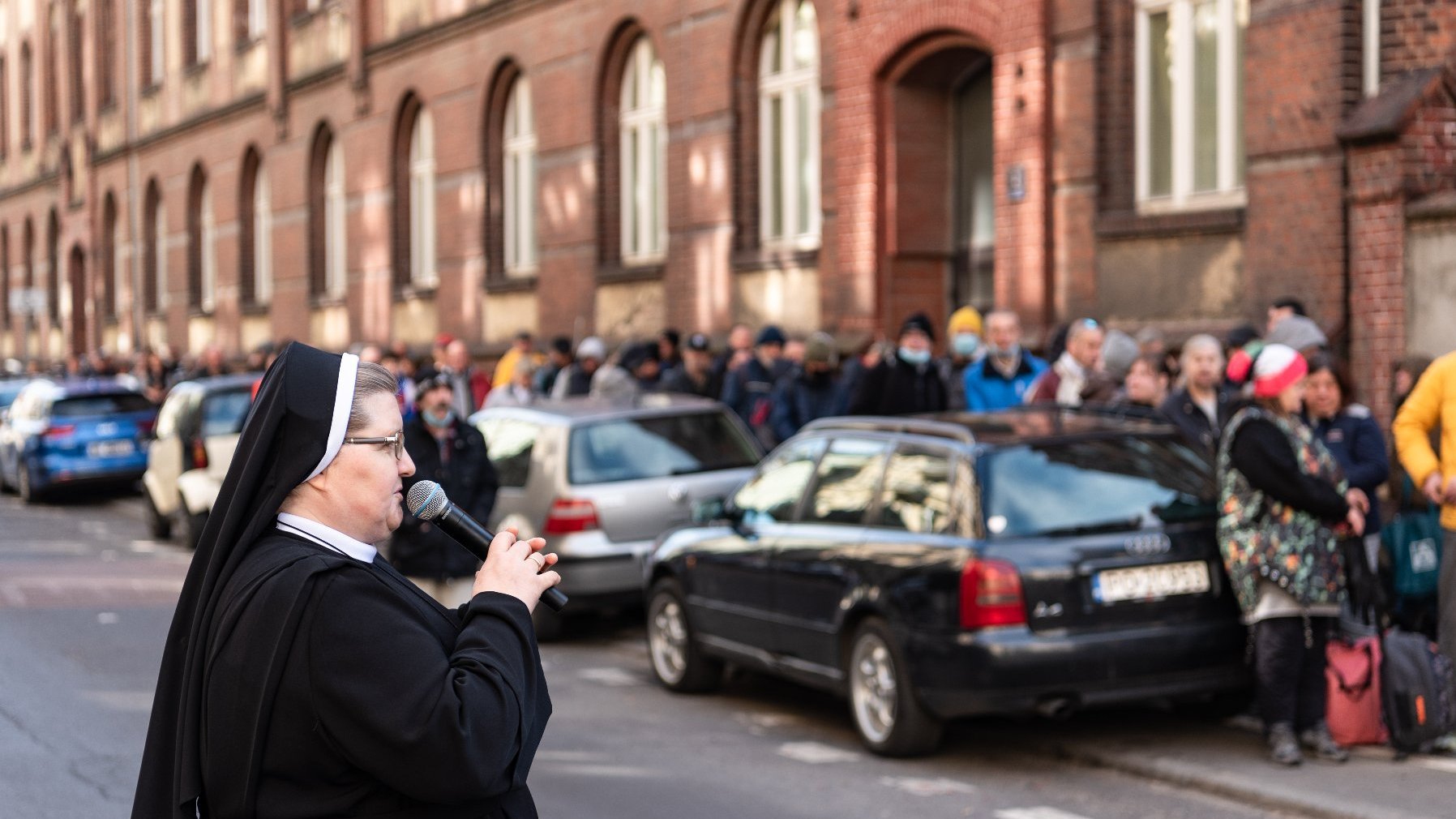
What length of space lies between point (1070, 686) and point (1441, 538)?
204 centimetres

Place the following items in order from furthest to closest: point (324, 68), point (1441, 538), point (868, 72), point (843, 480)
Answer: point (324, 68)
point (868, 72)
point (843, 480)
point (1441, 538)

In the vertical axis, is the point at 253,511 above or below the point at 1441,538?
above

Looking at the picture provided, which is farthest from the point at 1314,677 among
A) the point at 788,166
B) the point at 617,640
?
the point at 788,166

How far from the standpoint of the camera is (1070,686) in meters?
7.92

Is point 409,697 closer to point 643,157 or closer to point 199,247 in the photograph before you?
point 643,157

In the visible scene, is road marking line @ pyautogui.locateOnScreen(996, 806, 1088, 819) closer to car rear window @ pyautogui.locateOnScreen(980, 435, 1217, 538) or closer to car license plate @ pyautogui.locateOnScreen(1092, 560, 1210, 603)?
car license plate @ pyautogui.locateOnScreen(1092, 560, 1210, 603)

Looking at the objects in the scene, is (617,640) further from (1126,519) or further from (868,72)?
(868,72)

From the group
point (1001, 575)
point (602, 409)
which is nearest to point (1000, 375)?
point (602, 409)

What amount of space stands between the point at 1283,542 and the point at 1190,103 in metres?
6.81

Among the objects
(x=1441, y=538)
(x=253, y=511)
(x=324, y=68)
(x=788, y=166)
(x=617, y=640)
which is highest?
(x=324, y=68)

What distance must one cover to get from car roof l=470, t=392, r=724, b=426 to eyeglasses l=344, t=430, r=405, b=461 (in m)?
9.16

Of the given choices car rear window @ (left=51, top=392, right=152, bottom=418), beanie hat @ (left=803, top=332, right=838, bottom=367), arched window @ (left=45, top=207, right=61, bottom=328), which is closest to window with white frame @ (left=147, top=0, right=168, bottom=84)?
arched window @ (left=45, top=207, right=61, bottom=328)

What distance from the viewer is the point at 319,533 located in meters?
2.93

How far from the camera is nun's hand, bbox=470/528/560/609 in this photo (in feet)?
9.80
